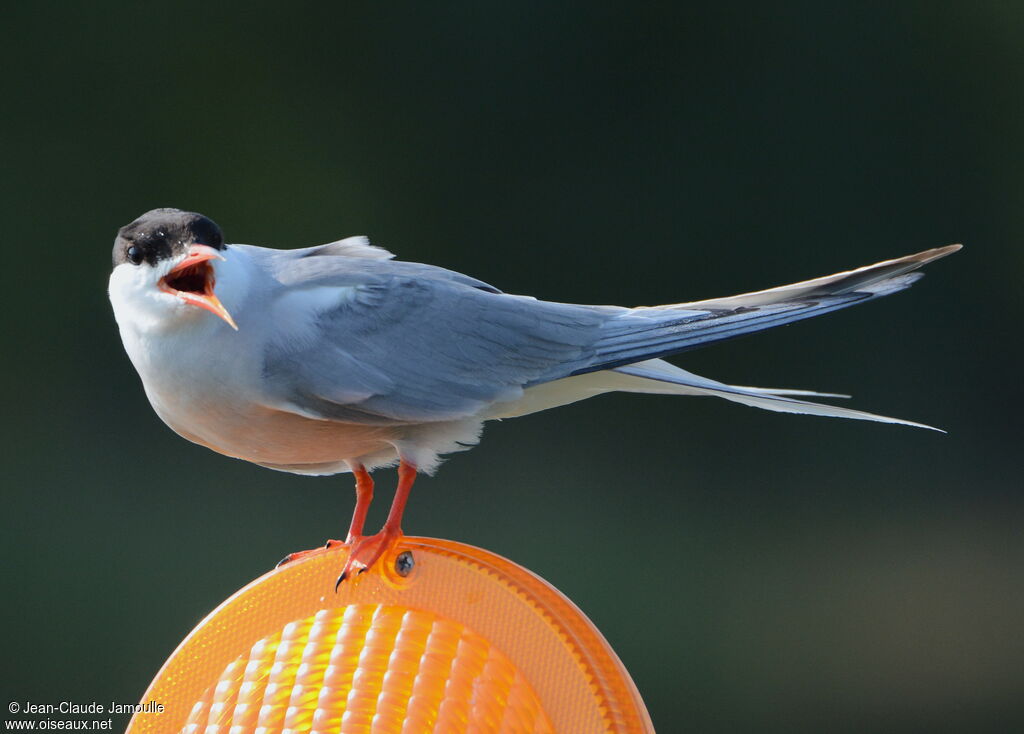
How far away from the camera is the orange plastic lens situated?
121 centimetres

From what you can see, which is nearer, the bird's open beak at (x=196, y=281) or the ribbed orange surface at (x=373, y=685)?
the ribbed orange surface at (x=373, y=685)

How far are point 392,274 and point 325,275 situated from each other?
96 millimetres

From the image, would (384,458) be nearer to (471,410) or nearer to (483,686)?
(471,410)

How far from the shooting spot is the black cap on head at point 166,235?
54.8 inches

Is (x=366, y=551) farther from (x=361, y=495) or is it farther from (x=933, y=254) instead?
(x=933, y=254)

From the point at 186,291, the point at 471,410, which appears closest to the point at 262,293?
the point at 186,291

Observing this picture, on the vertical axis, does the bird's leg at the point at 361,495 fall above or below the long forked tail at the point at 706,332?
below

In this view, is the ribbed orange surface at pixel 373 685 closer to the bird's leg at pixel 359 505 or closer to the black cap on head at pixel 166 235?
the bird's leg at pixel 359 505

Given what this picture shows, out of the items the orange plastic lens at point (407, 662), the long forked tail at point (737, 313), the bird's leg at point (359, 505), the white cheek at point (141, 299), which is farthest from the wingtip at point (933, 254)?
the white cheek at point (141, 299)

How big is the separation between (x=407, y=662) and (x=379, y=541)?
0.76 ft

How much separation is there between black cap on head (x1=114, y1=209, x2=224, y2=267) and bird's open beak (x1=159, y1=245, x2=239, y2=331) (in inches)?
0.6

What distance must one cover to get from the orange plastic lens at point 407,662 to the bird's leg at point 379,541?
0.03m

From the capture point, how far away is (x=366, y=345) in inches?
61.7

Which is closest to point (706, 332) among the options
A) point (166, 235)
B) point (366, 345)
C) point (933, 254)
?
point (933, 254)
